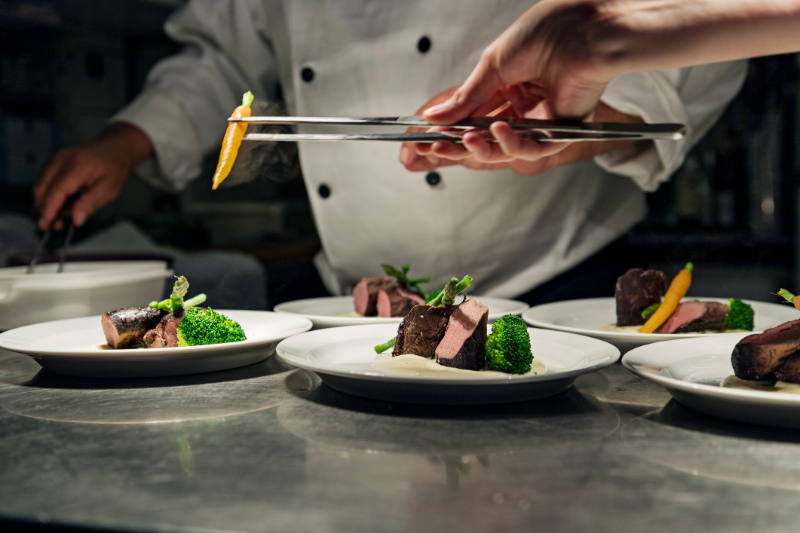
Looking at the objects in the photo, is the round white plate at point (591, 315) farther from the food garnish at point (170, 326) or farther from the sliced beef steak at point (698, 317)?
the food garnish at point (170, 326)

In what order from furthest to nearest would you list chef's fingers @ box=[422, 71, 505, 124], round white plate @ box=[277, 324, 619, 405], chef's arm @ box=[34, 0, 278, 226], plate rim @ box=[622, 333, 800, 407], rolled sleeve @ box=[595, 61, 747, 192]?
chef's arm @ box=[34, 0, 278, 226] → rolled sleeve @ box=[595, 61, 747, 192] → chef's fingers @ box=[422, 71, 505, 124] → round white plate @ box=[277, 324, 619, 405] → plate rim @ box=[622, 333, 800, 407]

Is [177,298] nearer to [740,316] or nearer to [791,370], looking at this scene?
[791,370]

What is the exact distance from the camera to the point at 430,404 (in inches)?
34.6

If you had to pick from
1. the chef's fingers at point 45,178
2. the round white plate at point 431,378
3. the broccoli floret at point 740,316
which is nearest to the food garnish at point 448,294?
the round white plate at point 431,378

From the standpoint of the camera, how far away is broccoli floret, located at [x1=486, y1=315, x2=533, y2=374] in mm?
969

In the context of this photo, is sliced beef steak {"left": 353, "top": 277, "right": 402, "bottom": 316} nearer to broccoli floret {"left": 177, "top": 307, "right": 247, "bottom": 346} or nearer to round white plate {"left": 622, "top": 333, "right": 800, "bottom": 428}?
broccoli floret {"left": 177, "top": 307, "right": 247, "bottom": 346}

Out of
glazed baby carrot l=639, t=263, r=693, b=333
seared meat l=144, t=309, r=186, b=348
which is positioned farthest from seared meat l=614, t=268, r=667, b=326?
seared meat l=144, t=309, r=186, b=348

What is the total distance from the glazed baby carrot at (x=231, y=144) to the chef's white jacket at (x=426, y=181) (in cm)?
106

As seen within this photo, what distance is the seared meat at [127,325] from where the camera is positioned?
1.15 metres

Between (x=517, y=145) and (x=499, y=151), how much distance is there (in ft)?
0.45

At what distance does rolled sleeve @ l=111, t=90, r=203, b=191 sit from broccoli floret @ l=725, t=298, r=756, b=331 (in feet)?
6.66

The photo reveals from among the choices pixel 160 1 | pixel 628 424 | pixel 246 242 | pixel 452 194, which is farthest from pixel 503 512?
pixel 160 1

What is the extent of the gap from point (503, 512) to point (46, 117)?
429cm

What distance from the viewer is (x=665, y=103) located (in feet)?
5.82
